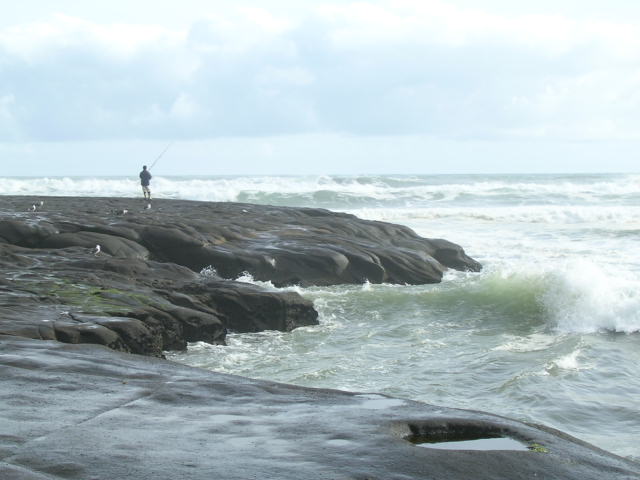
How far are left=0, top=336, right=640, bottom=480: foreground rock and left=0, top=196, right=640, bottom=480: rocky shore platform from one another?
0.05ft

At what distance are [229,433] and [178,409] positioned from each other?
0.83 m

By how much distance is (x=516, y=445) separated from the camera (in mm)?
6027

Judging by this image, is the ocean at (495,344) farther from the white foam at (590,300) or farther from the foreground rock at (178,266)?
the foreground rock at (178,266)

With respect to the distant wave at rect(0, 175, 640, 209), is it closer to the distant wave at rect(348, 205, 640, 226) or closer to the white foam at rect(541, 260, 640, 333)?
the distant wave at rect(348, 205, 640, 226)

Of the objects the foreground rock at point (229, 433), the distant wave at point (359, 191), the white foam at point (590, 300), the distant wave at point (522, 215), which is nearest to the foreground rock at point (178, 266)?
→ the foreground rock at point (229, 433)

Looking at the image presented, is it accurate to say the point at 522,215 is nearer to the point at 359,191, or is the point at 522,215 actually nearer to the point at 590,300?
the point at 359,191

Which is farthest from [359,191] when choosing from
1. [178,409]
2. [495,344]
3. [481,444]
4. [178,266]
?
[481,444]

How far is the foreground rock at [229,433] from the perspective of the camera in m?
5.21

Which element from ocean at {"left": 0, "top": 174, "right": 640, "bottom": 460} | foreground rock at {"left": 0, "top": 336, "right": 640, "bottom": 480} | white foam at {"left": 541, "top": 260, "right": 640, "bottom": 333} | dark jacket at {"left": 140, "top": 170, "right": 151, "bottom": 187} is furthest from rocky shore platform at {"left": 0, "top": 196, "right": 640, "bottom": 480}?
dark jacket at {"left": 140, "top": 170, "right": 151, "bottom": 187}

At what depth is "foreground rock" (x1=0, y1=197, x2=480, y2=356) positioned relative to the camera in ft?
39.2

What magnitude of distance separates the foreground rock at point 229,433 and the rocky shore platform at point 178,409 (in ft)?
0.05

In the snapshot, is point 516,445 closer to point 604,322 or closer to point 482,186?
point 604,322

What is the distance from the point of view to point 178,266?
16.9 m

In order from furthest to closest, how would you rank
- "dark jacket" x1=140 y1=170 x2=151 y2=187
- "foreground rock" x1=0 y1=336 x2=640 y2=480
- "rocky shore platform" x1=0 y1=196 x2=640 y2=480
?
"dark jacket" x1=140 y1=170 x2=151 y2=187, "rocky shore platform" x1=0 y1=196 x2=640 y2=480, "foreground rock" x1=0 y1=336 x2=640 y2=480
